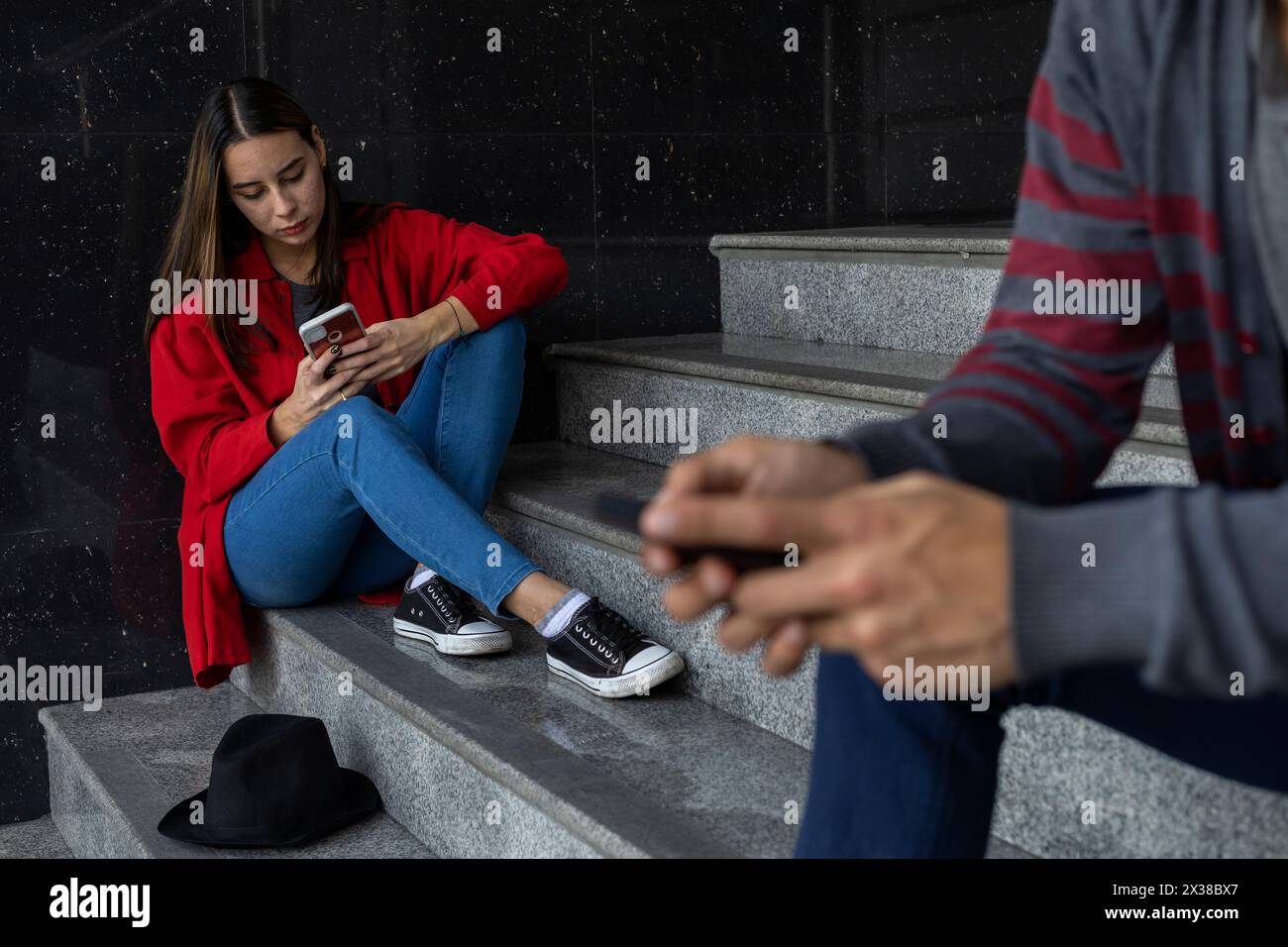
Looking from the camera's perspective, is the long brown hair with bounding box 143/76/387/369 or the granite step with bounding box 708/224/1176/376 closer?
the long brown hair with bounding box 143/76/387/369

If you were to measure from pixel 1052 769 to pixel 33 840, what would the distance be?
2.14 metres

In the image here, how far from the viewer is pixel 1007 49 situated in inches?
145

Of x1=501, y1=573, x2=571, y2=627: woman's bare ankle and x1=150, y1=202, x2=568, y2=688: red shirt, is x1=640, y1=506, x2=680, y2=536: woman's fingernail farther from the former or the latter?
x1=150, y1=202, x2=568, y2=688: red shirt

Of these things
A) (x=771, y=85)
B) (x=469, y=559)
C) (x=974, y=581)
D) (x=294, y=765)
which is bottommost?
(x=294, y=765)

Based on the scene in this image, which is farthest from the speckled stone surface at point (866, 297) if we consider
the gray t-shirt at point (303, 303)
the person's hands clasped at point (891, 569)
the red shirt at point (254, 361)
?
the person's hands clasped at point (891, 569)

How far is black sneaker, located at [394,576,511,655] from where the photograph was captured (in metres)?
2.34

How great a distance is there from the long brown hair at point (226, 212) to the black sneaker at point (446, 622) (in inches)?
21.8

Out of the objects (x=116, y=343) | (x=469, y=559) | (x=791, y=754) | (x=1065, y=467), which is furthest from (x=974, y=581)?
(x=116, y=343)

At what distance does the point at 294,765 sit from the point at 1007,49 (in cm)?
266

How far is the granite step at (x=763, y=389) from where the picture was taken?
1.76m

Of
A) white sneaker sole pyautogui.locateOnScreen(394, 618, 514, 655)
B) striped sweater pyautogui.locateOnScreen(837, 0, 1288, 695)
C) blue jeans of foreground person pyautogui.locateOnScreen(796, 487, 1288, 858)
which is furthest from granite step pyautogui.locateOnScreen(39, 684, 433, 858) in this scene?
striped sweater pyautogui.locateOnScreen(837, 0, 1288, 695)

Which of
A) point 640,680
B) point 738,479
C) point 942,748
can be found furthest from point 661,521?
point 640,680
